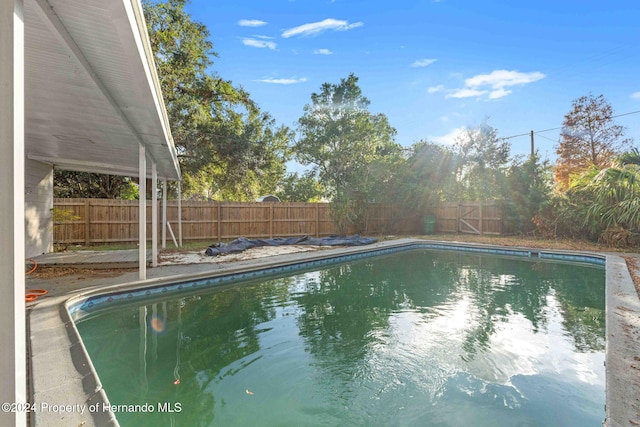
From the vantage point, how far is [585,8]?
1031 cm

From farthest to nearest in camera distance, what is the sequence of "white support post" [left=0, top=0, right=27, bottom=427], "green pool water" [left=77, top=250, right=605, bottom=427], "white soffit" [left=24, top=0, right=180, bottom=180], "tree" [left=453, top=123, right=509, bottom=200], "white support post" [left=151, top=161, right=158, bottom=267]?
1. "tree" [left=453, top=123, right=509, bottom=200]
2. "white support post" [left=151, top=161, right=158, bottom=267]
3. "green pool water" [left=77, top=250, right=605, bottom=427]
4. "white soffit" [left=24, top=0, right=180, bottom=180]
5. "white support post" [left=0, top=0, right=27, bottom=427]

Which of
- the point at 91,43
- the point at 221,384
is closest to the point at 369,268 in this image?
the point at 221,384

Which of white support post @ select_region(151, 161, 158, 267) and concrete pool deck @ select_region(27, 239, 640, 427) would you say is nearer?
concrete pool deck @ select_region(27, 239, 640, 427)

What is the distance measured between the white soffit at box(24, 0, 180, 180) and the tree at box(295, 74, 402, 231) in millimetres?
10135

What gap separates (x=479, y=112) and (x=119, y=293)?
17.7 meters

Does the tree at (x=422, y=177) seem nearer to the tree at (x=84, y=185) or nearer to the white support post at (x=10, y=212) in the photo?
the tree at (x=84, y=185)

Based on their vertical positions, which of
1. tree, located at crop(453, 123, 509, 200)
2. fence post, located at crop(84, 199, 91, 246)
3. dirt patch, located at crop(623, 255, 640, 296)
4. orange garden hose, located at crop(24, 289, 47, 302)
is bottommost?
orange garden hose, located at crop(24, 289, 47, 302)

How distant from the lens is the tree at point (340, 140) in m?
14.5

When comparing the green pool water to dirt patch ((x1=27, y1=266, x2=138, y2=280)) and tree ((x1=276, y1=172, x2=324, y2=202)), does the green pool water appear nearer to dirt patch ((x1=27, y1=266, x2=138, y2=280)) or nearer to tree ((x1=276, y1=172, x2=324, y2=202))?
dirt patch ((x1=27, y1=266, x2=138, y2=280))


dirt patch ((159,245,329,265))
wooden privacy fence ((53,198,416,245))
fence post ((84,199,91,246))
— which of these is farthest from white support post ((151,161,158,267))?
fence post ((84,199,91,246))

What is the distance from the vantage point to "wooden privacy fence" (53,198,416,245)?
376 inches

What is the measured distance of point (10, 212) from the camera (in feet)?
3.73

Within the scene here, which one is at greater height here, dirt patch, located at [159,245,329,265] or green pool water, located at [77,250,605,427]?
dirt patch, located at [159,245,329,265]

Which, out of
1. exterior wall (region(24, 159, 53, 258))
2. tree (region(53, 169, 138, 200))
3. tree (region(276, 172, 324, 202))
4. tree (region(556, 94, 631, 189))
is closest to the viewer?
exterior wall (region(24, 159, 53, 258))
